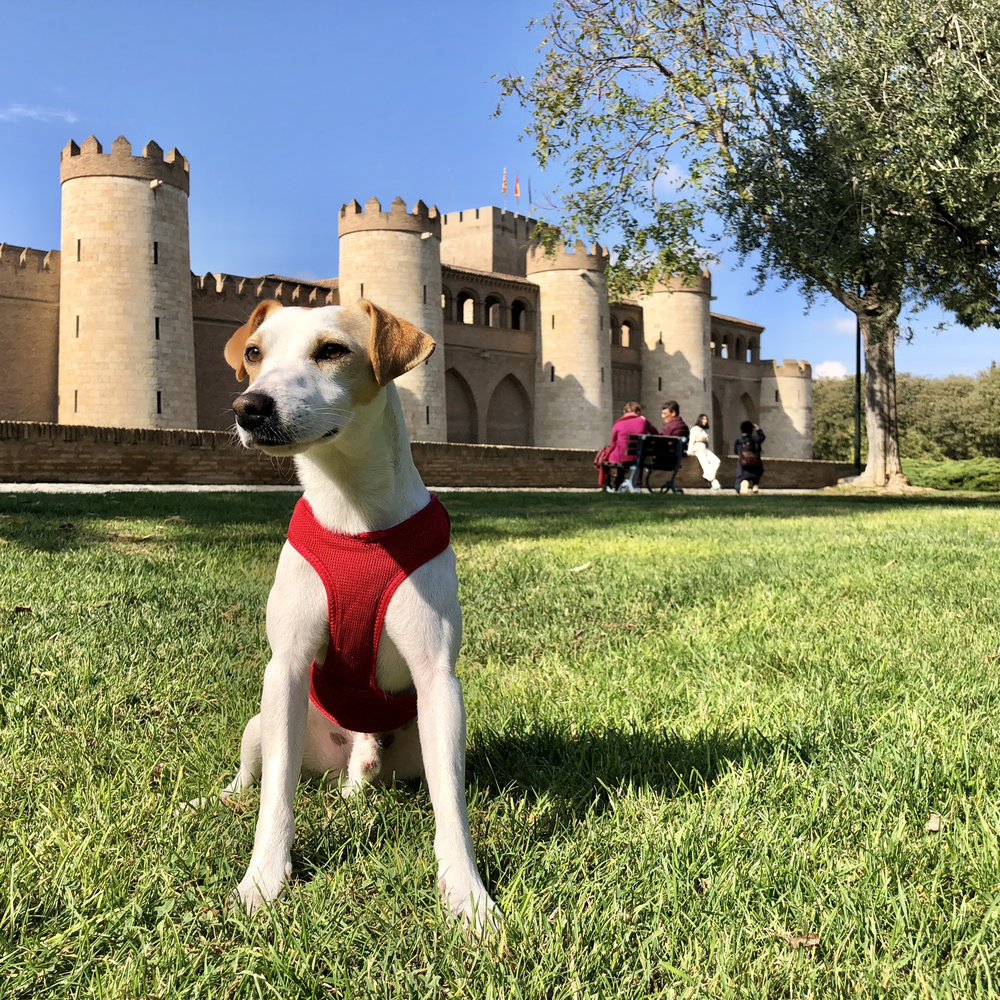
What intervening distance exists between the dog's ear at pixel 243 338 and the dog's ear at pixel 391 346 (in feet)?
1.01

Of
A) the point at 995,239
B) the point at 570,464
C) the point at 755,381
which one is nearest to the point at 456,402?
the point at 570,464

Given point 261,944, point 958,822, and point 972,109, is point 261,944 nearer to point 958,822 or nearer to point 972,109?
point 958,822

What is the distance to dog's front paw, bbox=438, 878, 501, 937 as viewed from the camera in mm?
1783

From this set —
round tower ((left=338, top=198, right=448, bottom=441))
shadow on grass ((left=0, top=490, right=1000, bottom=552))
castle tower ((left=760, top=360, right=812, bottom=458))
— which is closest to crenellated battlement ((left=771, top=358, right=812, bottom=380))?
castle tower ((left=760, top=360, right=812, bottom=458))

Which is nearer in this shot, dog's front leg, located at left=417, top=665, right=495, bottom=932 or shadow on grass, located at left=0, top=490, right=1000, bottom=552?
dog's front leg, located at left=417, top=665, right=495, bottom=932

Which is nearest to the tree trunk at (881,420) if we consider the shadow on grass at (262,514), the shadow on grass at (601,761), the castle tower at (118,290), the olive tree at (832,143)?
the olive tree at (832,143)

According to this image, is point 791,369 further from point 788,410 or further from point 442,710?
point 442,710

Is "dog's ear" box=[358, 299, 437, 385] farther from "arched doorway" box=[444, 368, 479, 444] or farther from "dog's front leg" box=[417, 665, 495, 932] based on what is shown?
"arched doorway" box=[444, 368, 479, 444]

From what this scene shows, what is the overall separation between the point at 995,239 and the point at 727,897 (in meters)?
15.5

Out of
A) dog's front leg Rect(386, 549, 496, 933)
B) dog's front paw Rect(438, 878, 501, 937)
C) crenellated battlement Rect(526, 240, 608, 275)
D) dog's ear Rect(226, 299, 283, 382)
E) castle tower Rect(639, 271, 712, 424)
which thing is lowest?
dog's front paw Rect(438, 878, 501, 937)

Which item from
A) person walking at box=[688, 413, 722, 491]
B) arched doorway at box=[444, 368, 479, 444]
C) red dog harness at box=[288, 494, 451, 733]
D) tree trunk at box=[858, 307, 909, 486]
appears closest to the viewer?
red dog harness at box=[288, 494, 451, 733]

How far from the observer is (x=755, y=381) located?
6053 cm

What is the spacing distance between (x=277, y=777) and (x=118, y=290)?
32.6 meters

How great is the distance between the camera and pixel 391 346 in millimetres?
2111
